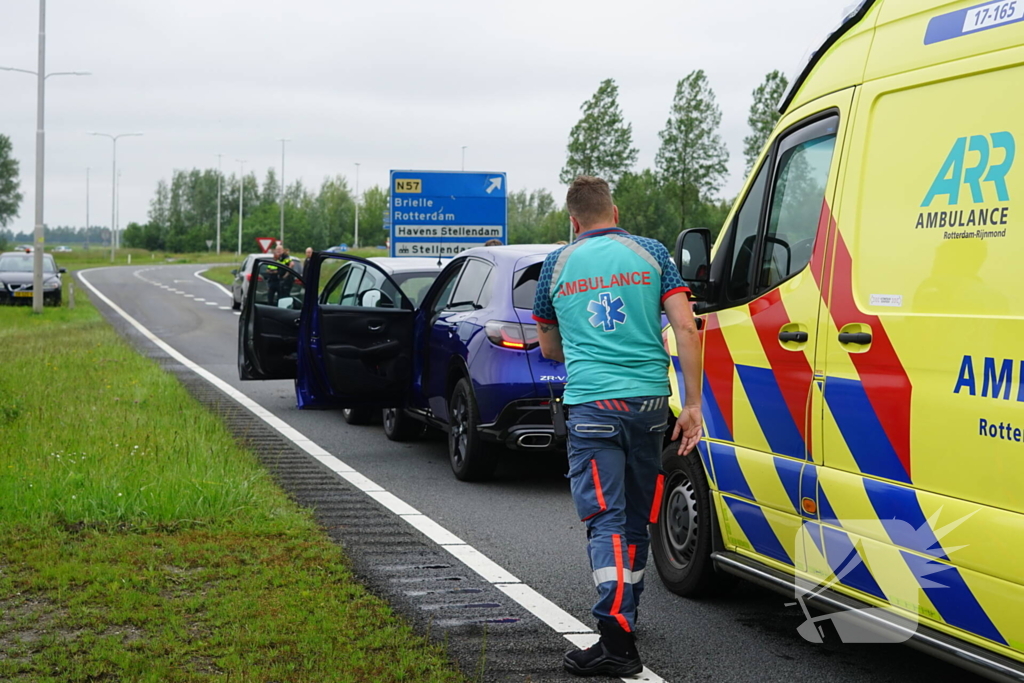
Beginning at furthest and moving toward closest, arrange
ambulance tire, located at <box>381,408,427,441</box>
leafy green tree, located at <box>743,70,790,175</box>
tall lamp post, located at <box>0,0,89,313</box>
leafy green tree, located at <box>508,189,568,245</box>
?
leafy green tree, located at <box>508,189,568,245</box> < leafy green tree, located at <box>743,70,790,175</box> < tall lamp post, located at <box>0,0,89,313</box> < ambulance tire, located at <box>381,408,427,441</box>

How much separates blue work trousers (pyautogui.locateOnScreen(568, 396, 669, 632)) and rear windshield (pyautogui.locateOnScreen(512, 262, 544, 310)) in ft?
12.6

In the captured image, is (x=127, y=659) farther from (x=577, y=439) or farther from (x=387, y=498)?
(x=387, y=498)

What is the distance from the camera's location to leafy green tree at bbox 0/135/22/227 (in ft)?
455

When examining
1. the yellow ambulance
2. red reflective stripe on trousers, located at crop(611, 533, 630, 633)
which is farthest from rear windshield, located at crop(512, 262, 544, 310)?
red reflective stripe on trousers, located at crop(611, 533, 630, 633)

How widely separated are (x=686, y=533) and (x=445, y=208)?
19628 mm

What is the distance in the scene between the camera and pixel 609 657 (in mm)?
4414

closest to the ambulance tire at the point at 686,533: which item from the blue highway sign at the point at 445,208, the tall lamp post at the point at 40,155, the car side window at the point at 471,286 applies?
the car side window at the point at 471,286

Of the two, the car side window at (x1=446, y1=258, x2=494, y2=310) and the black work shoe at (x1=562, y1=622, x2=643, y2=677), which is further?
the car side window at (x1=446, y1=258, x2=494, y2=310)

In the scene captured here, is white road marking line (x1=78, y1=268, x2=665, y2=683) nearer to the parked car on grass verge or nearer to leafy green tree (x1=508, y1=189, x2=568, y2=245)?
the parked car on grass verge

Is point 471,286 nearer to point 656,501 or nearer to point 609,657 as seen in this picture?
point 656,501

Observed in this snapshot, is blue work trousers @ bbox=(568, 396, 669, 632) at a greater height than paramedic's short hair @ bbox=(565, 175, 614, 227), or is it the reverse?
paramedic's short hair @ bbox=(565, 175, 614, 227)

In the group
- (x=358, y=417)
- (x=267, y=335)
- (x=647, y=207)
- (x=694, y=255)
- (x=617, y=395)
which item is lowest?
(x=358, y=417)

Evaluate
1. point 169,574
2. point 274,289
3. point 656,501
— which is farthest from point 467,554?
point 274,289

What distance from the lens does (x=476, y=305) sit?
8820mm
